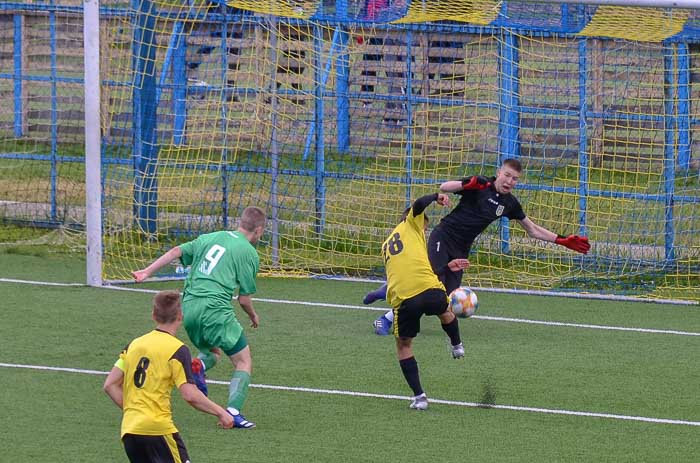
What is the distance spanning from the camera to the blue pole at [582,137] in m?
15.2

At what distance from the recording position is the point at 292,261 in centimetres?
1530

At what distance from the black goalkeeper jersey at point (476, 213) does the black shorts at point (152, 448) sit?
550cm

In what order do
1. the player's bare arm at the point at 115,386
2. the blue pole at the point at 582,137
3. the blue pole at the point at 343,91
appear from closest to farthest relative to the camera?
1. the player's bare arm at the point at 115,386
2. the blue pole at the point at 582,137
3. the blue pole at the point at 343,91

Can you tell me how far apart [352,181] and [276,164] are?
3.61 ft

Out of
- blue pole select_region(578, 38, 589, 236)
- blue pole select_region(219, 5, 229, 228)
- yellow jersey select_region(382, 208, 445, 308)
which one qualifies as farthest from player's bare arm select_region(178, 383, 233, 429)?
blue pole select_region(578, 38, 589, 236)

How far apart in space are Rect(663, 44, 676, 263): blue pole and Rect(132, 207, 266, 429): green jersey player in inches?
293

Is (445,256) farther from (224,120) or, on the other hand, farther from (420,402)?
(224,120)

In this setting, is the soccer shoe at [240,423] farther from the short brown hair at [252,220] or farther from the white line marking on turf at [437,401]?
the short brown hair at [252,220]

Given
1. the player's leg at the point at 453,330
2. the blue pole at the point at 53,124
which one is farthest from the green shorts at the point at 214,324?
the blue pole at the point at 53,124

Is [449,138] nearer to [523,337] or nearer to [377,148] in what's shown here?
[377,148]

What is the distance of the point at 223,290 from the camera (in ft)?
28.8

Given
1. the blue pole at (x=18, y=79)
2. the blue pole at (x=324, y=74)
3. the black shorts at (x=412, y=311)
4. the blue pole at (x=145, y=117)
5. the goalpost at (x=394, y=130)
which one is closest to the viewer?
the black shorts at (x=412, y=311)

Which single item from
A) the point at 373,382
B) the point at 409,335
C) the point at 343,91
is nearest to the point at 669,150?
the point at 343,91

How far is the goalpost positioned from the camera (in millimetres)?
14867
